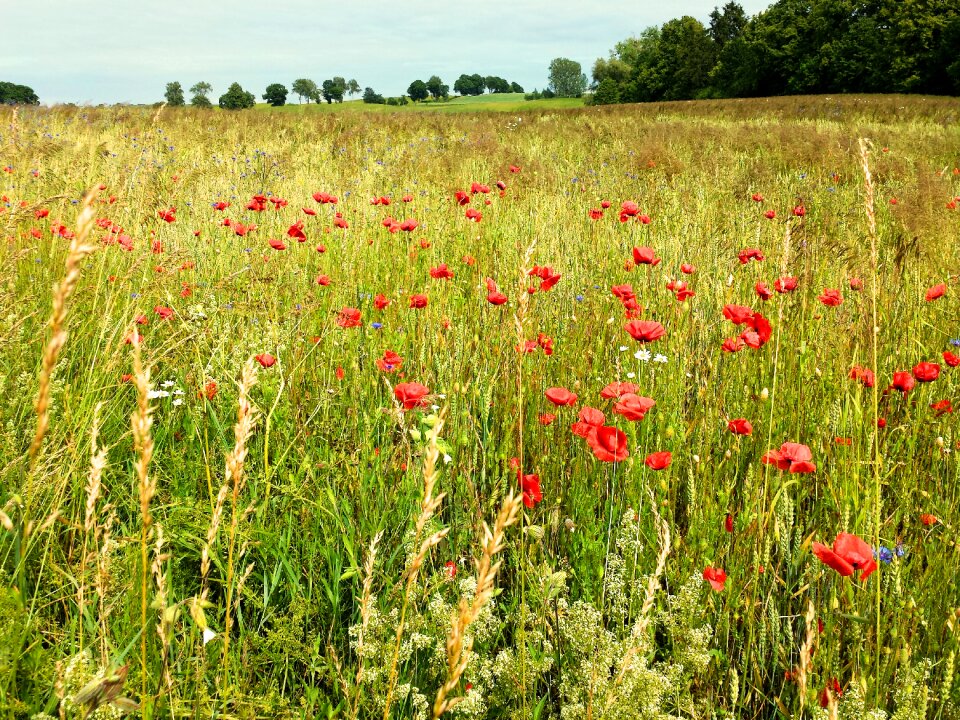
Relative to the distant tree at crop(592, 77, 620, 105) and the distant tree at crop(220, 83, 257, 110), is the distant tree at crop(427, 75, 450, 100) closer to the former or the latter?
the distant tree at crop(592, 77, 620, 105)

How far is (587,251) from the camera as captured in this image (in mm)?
4074

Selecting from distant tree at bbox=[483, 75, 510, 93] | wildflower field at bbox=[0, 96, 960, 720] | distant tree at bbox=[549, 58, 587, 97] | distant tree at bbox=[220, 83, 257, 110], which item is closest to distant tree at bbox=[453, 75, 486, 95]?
distant tree at bbox=[483, 75, 510, 93]

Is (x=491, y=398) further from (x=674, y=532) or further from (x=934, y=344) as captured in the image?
(x=934, y=344)

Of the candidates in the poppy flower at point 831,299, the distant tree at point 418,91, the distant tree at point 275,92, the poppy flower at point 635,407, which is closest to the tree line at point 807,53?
the poppy flower at point 831,299

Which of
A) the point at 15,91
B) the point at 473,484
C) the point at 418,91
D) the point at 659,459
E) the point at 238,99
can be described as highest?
the point at 418,91

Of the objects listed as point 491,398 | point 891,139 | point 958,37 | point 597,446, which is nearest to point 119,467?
point 491,398

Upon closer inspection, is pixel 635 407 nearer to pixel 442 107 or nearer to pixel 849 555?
pixel 849 555

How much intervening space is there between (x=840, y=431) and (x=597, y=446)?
38.9 inches

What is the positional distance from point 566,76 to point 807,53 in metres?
80.4

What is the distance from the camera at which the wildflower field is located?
1.16m

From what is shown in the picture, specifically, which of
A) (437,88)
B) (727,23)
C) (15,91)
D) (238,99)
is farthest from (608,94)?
(437,88)

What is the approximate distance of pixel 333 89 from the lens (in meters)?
96.6

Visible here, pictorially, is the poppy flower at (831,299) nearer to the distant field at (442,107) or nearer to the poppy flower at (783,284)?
the poppy flower at (783,284)

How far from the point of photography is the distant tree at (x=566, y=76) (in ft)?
387
